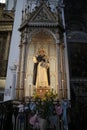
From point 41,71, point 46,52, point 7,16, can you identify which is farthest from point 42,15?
point 7,16

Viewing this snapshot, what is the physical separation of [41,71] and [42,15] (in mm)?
3581

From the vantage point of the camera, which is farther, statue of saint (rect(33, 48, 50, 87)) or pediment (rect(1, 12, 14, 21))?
pediment (rect(1, 12, 14, 21))

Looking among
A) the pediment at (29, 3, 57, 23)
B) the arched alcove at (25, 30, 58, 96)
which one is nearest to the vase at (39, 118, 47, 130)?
the arched alcove at (25, 30, 58, 96)

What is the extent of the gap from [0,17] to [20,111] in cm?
883

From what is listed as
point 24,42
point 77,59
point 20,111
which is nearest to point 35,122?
point 20,111

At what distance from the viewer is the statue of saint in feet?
30.7

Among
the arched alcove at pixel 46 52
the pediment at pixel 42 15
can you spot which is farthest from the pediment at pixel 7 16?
the arched alcove at pixel 46 52

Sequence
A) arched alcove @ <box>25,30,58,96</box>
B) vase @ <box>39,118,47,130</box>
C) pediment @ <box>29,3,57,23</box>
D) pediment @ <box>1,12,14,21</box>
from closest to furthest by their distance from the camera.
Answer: vase @ <box>39,118,47,130</box>
arched alcove @ <box>25,30,58,96</box>
pediment @ <box>29,3,57,23</box>
pediment @ <box>1,12,14,21</box>

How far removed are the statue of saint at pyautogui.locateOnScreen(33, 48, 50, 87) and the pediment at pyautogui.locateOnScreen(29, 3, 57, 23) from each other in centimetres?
214

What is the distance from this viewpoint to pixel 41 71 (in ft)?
31.2

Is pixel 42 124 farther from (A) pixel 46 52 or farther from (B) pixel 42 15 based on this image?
(B) pixel 42 15

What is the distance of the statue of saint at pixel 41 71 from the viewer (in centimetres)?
937

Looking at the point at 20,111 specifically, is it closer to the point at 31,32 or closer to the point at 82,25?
the point at 31,32

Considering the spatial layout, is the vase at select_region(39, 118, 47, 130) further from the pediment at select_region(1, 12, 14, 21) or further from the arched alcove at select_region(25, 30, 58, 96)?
the pediment at select_region(1, 12, 14, 21)
